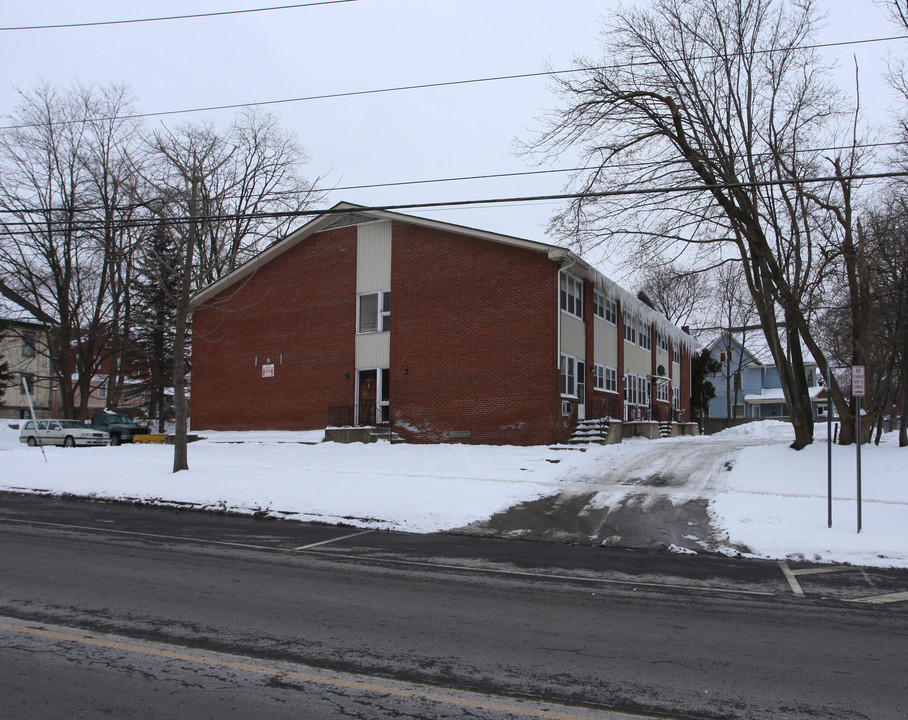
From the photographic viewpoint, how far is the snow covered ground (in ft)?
39.6

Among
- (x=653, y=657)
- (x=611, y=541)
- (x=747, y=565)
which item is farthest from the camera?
(x=611, y=541)

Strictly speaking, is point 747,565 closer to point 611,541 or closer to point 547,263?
point 611,541

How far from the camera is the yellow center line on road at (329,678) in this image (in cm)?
455

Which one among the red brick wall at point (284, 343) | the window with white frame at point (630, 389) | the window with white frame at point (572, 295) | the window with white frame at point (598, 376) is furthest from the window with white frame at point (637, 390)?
the red brick wall at point (284, 343)

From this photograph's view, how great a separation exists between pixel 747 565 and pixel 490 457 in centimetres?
1109

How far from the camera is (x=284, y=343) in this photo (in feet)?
94.5

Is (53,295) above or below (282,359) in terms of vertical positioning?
above

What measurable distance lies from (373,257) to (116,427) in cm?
1663

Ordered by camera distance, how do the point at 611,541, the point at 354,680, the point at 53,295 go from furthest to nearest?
1. the point at 53,295
2. the point at 611,541
3. the point at 354,680

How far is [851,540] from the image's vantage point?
11016 millimetres

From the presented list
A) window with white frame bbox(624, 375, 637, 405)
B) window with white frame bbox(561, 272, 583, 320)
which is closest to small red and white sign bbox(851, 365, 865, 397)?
window with white frame bbox(561, 272, 583, 320)

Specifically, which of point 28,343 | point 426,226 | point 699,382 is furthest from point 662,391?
point 28,343

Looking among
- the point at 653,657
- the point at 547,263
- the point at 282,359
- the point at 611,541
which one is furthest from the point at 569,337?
the point at 653,657

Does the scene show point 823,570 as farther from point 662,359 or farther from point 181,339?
point 662,359
